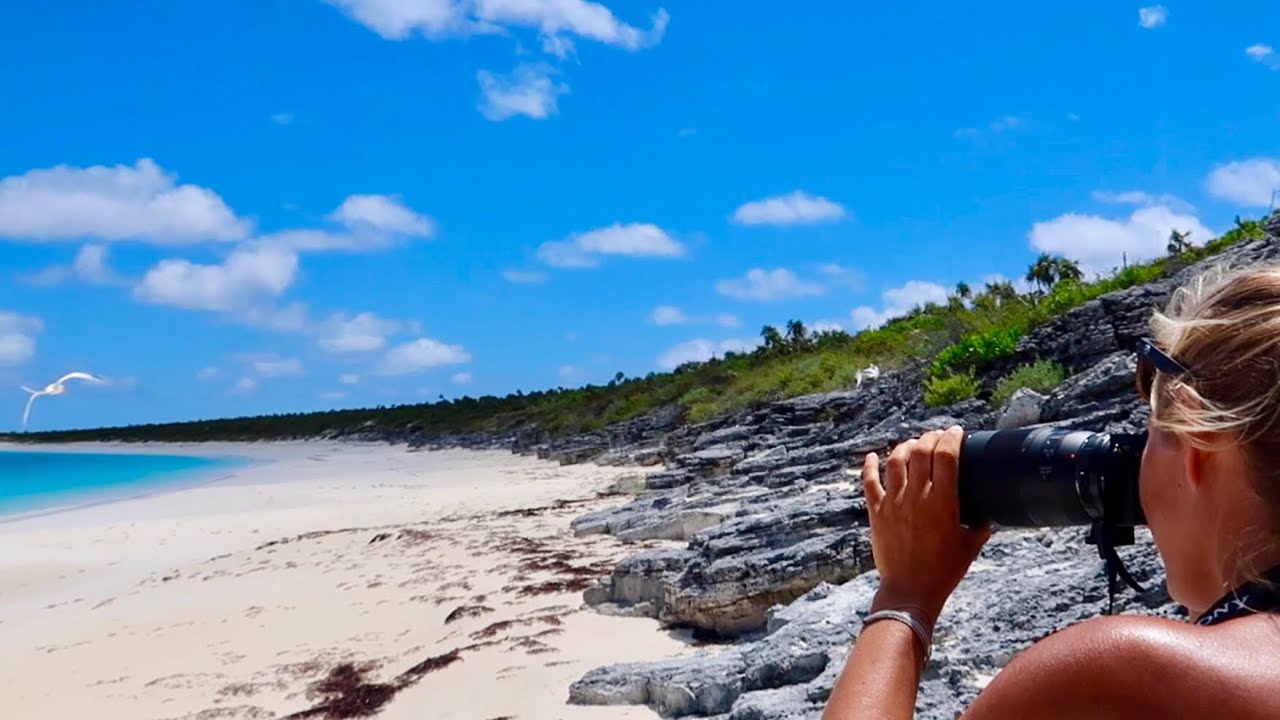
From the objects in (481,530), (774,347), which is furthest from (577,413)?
(481,530)

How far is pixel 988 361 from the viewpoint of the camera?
12.7m

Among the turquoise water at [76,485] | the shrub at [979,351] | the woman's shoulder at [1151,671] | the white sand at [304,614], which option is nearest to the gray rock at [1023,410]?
the shrub at [979,351]

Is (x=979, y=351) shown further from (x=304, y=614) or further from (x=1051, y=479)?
(x=1051, y=479)

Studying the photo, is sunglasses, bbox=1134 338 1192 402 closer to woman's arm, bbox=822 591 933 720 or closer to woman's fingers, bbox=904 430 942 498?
woman's fingers, bbox=904 430 942 498

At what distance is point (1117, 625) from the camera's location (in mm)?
898

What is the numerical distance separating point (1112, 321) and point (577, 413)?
34767 millimetres

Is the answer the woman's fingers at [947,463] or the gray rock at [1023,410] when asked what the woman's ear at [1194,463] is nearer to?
the woman's fingers at [947,463]

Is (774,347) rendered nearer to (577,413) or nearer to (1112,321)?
(577,413)

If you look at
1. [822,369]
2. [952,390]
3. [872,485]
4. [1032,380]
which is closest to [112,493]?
[822,369]

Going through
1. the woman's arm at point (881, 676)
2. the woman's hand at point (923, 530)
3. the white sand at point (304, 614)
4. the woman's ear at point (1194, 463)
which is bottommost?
the white sand at point (304, 614)

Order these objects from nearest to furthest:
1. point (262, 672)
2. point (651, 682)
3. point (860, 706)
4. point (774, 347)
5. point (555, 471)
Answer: point (860, 706)
point (651, 682)
point (262, 672)
point (555, 471)
point (774, 347)

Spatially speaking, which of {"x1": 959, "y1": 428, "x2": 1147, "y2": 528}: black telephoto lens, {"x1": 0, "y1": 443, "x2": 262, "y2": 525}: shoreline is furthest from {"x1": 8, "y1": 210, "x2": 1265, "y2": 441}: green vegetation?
{"x1": 0, "y1": 443, "x2": 262, "y2": 525}: shoreline

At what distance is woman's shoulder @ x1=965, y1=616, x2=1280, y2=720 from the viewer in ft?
2.84

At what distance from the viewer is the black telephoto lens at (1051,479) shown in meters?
1.32
